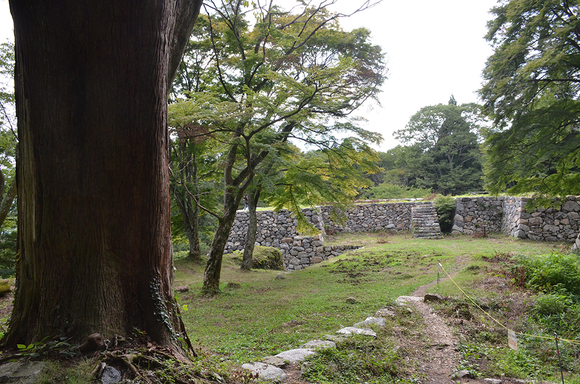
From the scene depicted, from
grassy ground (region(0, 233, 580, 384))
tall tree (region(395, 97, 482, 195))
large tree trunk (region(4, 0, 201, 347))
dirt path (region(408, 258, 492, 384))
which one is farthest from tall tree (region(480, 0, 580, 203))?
tall tree (region(395, 97, 482, 195))

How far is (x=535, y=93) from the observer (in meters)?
7.68

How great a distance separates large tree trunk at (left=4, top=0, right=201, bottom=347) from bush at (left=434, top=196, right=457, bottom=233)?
16370 millimetres

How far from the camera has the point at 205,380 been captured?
2137 millimetres

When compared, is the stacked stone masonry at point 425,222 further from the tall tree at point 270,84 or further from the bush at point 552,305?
the bush at point 552,305

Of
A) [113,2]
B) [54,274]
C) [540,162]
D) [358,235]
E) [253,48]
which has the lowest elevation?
[358,235]

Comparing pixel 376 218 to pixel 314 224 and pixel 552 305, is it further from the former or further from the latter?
pixel 552 305

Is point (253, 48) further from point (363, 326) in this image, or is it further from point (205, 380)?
point (205, 380)

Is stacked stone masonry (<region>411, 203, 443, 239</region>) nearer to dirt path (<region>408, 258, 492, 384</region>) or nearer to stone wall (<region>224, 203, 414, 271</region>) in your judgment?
stone wall (<region>224, 203, 414, 271</region>)

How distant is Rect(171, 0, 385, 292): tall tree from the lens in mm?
5953

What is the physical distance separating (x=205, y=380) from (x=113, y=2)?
2.50 metres

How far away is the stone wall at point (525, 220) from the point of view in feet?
39.8

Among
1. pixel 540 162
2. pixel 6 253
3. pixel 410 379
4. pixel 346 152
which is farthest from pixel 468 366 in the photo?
pixel 6 253

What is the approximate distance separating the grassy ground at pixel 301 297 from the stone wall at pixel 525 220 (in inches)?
41.4

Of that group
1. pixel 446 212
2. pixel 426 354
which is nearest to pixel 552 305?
pixel 426 354
